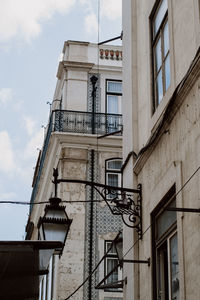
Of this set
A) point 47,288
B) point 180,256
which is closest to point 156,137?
point 180,256

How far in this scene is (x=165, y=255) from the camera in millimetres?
9305

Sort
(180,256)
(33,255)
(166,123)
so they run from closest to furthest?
(33,255) → (180,256) → (166,123)

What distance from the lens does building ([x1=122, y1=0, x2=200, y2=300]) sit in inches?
317

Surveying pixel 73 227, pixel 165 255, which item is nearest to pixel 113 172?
pixel 73 227

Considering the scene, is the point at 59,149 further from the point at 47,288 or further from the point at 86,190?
the point at 47,288

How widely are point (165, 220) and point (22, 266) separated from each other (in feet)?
8.59

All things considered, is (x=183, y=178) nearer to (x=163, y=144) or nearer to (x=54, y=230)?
(x=163, y=144)

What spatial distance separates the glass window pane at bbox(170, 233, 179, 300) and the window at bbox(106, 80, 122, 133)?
44.2ft

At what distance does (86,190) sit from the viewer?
68.0ft

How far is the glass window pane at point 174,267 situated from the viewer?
859cm

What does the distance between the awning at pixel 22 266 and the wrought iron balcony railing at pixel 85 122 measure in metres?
13.7

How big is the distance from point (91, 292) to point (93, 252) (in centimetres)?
118

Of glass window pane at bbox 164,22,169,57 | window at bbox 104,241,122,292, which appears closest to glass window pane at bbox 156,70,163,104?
glass window pane at bbox 164,22,169,57

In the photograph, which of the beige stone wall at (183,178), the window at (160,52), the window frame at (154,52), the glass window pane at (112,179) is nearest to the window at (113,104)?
the glass window pane at (112,179)
